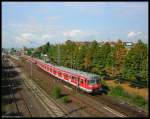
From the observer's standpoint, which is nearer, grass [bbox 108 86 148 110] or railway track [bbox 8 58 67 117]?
railway track [bbox 8 58 67 117]

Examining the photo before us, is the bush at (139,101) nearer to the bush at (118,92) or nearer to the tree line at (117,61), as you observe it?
the bush at (118,92)

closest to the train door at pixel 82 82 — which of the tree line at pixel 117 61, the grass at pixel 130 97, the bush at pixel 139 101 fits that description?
the grass at pixel 130 97

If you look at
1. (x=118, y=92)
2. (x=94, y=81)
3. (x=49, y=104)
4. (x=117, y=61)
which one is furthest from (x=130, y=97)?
(x=117, y=61)

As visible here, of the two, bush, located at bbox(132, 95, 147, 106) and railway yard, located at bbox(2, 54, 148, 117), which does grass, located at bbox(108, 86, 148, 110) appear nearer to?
bush, located at bbox(132, 95, 147, 106)

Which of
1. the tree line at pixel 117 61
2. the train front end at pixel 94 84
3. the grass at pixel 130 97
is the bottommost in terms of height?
the grass at pixel 130 97

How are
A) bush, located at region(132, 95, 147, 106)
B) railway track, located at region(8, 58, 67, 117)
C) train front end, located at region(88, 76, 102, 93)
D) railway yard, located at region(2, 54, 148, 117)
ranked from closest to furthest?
1. railway yard, located at region(2, 54, 148, 117)
2. railway track, located at region(8, 58, 67, 117)
3. bush, located at region(132, 95, 147, 106)
4. train front end, located at region(88, 76, 102, 93)

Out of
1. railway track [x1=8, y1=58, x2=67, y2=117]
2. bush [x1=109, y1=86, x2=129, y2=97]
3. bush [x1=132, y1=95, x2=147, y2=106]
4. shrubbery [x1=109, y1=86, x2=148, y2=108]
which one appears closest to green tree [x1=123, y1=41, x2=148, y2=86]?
bush [x1=109, y1=86, x2=129, y2=97]

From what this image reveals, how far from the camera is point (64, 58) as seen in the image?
7506 cm

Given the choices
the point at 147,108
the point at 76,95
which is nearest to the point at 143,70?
the point at 76,95

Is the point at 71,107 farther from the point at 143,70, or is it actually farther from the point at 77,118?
the point at 143,70

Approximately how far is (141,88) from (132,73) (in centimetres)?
256

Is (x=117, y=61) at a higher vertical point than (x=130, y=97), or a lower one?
higher

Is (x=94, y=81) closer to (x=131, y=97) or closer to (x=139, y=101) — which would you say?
(x=131, y=97)

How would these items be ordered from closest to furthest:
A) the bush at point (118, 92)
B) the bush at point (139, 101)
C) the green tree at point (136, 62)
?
the bush at point (139, 101) → the bush at point (118, 92) → the green tree at point (136, 62)
